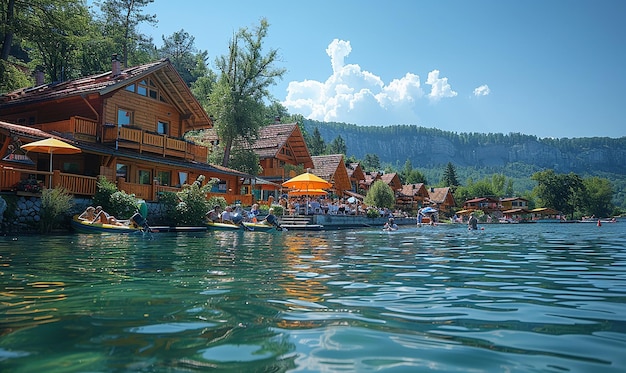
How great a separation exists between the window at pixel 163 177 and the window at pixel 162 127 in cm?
270

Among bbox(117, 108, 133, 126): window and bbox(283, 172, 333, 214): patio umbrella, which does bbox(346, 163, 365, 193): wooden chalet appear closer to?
bbox(283, 172, 333, 214): patio umbrella

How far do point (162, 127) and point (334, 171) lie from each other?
81.5 feet

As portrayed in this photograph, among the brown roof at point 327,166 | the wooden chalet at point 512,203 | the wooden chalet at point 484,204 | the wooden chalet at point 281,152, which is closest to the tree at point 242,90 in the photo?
the wooden chalet at point 281,152

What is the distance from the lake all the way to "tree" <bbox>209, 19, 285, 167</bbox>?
31200 millimetres

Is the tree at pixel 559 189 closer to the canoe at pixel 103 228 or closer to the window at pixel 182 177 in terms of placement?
the window at pixel 182 177

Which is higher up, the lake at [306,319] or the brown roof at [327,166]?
the brown roof at [327,166]

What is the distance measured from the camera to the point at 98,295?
16.4ft

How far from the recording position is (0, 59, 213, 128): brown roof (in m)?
→ 24.1

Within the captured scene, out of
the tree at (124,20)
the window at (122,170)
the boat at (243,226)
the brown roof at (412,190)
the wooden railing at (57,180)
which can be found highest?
the tree at (124,20)

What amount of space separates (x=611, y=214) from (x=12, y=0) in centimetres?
13621

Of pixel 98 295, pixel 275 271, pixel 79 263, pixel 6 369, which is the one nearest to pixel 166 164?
pixel 79 263

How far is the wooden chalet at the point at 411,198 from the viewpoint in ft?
254

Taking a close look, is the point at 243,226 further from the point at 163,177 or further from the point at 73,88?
the point at 73,88

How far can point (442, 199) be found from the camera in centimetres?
8725
